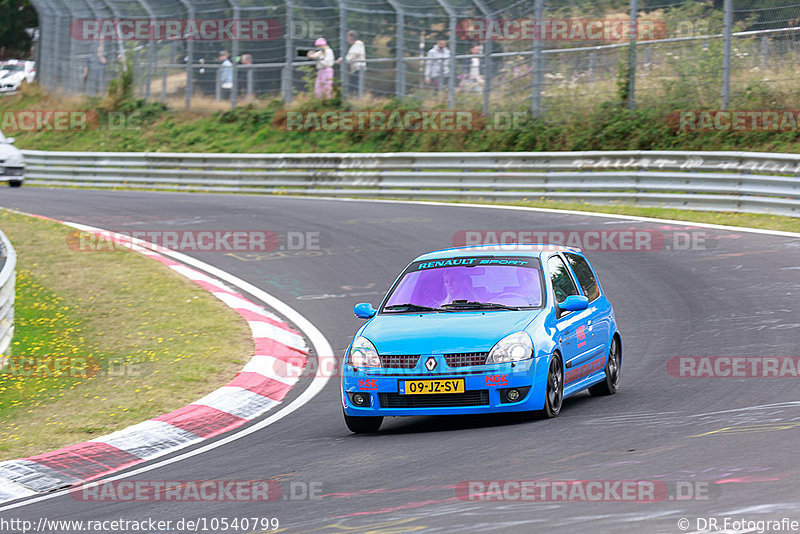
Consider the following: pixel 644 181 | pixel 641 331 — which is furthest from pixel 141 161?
pixel 641 331

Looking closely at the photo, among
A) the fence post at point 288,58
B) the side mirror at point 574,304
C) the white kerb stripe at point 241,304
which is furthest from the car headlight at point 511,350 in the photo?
the fence post at point 288,58

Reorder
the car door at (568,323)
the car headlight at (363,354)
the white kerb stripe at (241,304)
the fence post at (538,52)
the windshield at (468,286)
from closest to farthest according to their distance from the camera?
the car headlight at (363,354) < the car door at (568,323) < the windshield at (468,286) < the white kerb stripe at (241,304) < the fence post at (538,52)

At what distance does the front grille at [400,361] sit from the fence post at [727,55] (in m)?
15.8

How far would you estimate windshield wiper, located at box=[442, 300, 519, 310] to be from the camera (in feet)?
29.2

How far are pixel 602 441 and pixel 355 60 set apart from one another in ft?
80.7

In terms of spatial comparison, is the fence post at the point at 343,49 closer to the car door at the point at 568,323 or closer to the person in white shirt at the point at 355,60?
the person in white shirt at the point at 355,60

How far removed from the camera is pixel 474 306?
897cm

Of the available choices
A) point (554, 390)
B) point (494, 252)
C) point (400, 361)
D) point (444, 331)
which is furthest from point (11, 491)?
point (494, 252)

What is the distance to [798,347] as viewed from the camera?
1036cm

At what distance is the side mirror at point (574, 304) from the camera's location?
8922 mm

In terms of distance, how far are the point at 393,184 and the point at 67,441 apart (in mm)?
17884

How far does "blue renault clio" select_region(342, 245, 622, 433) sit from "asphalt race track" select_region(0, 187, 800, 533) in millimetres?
234

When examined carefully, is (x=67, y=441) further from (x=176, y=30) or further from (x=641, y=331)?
(x=176, y=30)

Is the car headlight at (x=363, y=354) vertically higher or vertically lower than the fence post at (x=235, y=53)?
lower
